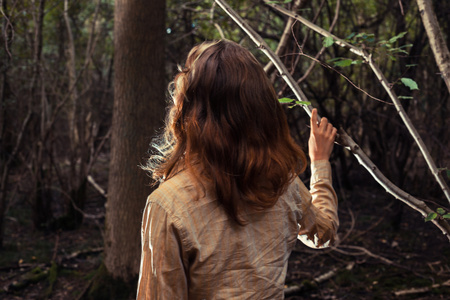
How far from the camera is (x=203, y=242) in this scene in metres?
1.12

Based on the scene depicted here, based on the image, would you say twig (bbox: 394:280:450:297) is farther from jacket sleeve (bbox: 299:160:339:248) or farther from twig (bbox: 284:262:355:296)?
jacket sleeve (bbox: 299:160:339:248)

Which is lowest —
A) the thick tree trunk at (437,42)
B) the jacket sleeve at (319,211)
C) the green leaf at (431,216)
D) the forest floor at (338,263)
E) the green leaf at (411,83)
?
the forest floor at (338,263)

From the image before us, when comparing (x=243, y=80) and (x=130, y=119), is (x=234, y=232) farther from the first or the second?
(x=130, y=119)

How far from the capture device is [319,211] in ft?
4.81

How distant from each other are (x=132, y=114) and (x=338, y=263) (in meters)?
2.79

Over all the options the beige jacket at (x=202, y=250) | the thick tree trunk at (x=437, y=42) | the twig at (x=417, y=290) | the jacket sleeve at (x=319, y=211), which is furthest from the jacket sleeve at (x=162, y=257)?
A: the twig at (x=417, y=290)

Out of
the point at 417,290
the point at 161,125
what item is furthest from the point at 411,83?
the point at 417,290

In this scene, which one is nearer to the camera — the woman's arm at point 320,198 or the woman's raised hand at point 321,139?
the woman's arm at point 320,198

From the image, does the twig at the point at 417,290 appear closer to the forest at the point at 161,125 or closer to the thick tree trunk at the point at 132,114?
the forest at the point at 161,125

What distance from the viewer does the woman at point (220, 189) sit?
Answer: 3.64 ft

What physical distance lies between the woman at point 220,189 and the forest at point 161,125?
1.92 feet

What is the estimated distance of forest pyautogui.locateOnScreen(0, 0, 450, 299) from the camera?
154 inches

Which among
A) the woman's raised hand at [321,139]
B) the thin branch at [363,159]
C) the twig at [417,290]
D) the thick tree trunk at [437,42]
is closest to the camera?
the woman's raised hand at [321,139]

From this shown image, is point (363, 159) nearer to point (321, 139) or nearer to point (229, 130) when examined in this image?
point (321, 139)
